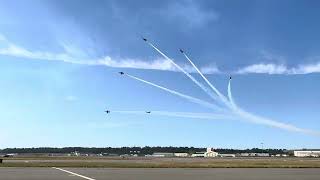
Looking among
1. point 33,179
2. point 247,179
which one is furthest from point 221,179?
point 33,179

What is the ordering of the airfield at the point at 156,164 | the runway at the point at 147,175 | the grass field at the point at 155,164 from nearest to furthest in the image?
the runway at the point at 147,175, the airfield at the point at 156,164, the grass field at the point at 155,164

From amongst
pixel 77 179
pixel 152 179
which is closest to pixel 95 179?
pixel 77 179

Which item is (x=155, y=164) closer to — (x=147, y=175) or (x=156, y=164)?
(x=156, y=164)

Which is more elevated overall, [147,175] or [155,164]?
[155,164]

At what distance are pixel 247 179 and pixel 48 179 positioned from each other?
50.8 ft

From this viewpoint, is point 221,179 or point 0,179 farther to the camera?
point 221,179

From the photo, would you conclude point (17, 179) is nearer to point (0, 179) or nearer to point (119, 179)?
point (0, 179)

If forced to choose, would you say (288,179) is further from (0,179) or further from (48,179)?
(0,179)

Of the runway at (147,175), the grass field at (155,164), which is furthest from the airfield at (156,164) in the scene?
the runway at (147,175)

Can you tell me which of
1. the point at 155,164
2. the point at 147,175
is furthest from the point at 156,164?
the point at 147,175

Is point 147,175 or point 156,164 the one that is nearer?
point 147,175

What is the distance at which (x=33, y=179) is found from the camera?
36812mm

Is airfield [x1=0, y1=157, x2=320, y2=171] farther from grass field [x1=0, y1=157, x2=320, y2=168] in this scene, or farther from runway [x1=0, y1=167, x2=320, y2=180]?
runway [x1=0, y1=167, x2=320, y2=180]

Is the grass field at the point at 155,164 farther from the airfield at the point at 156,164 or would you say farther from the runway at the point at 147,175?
the runway at the point at 147,175
